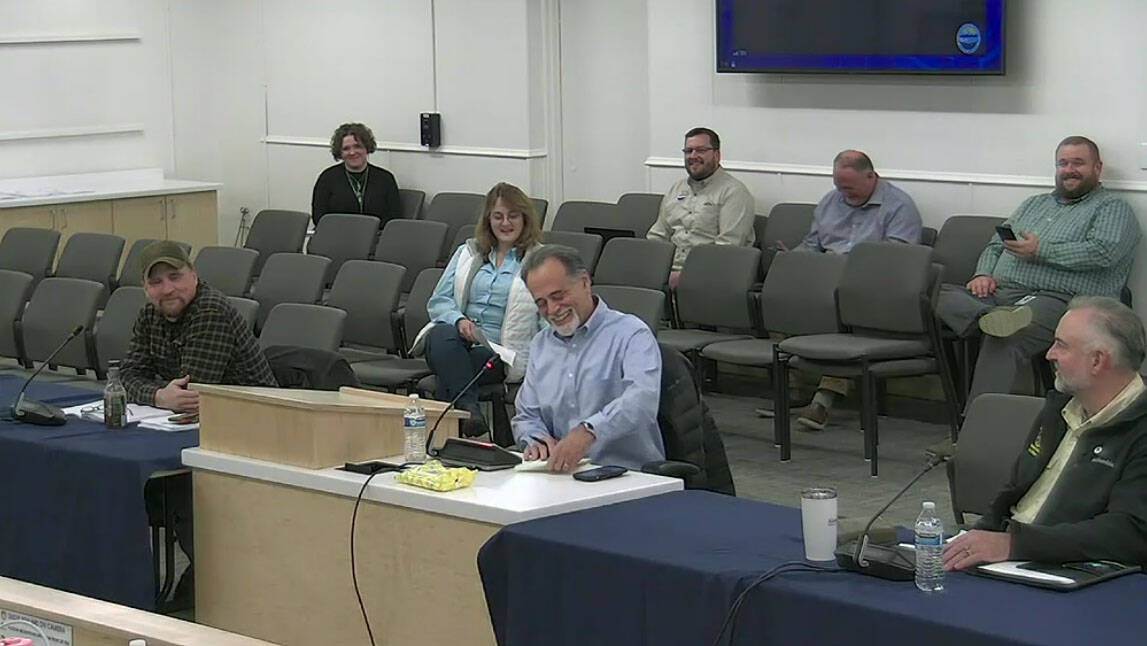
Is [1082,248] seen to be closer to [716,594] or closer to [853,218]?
[853,218]

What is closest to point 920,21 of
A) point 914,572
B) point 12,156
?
point 914,572

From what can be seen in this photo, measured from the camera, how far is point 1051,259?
772 cm

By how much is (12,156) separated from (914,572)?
373 inches

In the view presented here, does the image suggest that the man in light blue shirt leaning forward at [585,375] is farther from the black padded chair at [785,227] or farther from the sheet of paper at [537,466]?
the black padded chair at [785,227]

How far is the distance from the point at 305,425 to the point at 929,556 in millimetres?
1903

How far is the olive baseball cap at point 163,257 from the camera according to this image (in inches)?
234

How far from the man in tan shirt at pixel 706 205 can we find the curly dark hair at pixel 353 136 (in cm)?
248

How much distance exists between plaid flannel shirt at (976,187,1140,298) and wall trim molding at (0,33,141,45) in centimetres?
699

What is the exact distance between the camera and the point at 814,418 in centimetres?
837

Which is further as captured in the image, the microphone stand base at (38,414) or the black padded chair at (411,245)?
the black padded chair at (411,245)

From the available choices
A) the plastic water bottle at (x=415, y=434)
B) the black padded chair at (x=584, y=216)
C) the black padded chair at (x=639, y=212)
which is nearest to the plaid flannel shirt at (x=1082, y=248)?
the black padded chair at (x=639, y=212)

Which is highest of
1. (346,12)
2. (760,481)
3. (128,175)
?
(346,12)

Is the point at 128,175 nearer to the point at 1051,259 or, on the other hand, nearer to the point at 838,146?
the point at 838,146

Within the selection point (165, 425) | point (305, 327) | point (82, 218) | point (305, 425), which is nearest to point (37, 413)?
point (165, 425)
